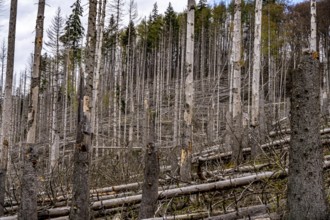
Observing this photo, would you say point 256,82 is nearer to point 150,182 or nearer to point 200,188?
point 200,188

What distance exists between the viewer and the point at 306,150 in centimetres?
310

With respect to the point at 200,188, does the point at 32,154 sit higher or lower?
higher

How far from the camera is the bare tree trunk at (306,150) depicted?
3033 millimetres

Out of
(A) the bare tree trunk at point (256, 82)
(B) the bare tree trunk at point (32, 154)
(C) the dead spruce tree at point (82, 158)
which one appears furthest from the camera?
(A) the bare tree trunk at point (256, 82)

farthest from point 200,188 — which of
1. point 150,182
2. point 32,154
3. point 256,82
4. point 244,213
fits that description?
point 256,82

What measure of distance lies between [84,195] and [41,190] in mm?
3818

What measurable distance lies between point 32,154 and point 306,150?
4.78 metres

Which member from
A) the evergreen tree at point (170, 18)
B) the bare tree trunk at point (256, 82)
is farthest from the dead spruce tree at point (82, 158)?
the evergreen tree at point (170, 18)

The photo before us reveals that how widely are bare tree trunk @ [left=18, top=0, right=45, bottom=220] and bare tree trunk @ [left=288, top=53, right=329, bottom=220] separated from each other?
14.0ft

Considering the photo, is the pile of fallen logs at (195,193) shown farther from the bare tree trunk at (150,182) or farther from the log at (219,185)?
the bare tree trunk at (150,182)

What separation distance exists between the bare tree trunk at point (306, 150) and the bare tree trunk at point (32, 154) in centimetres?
425

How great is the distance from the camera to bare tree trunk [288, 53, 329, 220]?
3033 millimetres

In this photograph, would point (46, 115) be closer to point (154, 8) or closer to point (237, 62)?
point (154, 8)

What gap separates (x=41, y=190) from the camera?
347 inches
